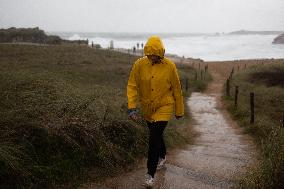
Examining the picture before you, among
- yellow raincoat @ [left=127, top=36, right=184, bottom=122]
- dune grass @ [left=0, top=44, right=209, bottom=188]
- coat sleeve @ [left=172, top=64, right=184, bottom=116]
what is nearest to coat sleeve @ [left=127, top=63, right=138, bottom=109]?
yellow raincoat @ [left=127, top=36, right=184, bottom=122]

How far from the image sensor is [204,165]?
657cm

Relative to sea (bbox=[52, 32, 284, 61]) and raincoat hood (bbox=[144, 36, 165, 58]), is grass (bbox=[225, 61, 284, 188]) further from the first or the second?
sea (bbox=[52, 32, 284, 61])

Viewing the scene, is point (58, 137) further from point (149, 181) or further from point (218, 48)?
point (218, 48)

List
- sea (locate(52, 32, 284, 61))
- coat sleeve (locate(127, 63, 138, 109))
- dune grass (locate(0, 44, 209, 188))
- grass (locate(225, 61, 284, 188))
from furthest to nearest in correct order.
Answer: sea (locate(52, 32, 284, 61))
coat sleeve (locate(127, 63, 138, 109))
dune grass (locate(0, 44, 209, 188))
grass (locate(225, 61, 284, 188))

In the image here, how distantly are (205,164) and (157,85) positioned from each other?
2.03 m

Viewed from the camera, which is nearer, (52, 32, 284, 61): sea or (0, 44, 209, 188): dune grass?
(0, 44, 209, 188): dune grass

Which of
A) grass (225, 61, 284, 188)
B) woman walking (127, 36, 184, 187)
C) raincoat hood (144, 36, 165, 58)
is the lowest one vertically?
grass (225, 61, 284, 188)

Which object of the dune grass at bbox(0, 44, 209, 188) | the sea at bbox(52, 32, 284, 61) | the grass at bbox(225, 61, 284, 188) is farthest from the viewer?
the sea at bbox(52, 32, 284, 61)

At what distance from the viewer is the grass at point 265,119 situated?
15.2ft

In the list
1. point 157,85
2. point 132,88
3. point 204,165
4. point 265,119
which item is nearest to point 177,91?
point 157,85

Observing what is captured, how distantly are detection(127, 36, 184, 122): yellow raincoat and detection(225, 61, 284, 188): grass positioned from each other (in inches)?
51.5

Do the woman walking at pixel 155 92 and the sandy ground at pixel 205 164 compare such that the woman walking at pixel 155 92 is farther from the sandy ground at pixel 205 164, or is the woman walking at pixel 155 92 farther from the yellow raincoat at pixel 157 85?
the sandy ground at pixel 205 164

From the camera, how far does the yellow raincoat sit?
17.3 ft

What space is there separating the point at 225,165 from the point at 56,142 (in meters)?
2.77
